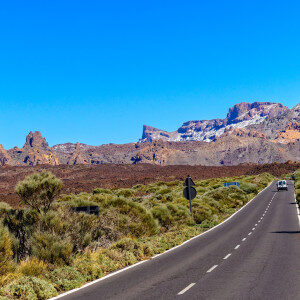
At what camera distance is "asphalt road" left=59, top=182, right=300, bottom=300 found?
906 centimetres

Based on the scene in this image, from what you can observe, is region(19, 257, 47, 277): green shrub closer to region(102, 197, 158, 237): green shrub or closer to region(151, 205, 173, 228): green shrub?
region(102, 197, 158, 237): green shrub

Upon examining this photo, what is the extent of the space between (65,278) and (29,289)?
2.12m

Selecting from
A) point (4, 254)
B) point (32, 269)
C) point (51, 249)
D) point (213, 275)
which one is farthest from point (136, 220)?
point (4, 254)

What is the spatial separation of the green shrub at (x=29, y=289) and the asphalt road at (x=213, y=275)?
1.58ft

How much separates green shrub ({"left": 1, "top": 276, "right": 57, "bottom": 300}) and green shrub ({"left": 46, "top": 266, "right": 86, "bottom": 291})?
1.97 feet

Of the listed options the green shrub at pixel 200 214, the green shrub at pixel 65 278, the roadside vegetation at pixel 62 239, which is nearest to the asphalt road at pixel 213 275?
the green shrub at pixel 65 278

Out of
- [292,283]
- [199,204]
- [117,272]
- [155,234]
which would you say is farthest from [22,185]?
[199,204]

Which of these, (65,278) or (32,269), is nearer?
(32,269)

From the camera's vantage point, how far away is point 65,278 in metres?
10.5

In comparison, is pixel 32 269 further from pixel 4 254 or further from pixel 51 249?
pixel 51 249

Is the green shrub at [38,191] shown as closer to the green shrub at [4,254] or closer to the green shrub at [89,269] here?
the green shrub at [89,269]

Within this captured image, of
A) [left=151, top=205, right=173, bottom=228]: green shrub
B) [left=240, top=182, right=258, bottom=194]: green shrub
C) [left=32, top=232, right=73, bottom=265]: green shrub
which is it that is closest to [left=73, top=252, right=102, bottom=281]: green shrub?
[left=32, top=232, right=73, bottom=265]: green shrub

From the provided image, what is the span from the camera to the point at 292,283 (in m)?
9.83

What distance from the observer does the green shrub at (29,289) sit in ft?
27.0
